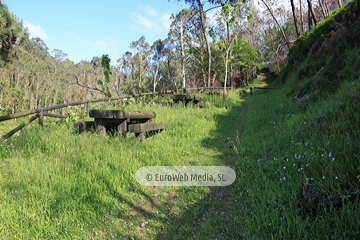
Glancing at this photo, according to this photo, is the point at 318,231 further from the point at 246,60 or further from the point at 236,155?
the point at 246,60

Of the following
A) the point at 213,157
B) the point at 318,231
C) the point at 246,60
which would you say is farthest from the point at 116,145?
the point at 246,60

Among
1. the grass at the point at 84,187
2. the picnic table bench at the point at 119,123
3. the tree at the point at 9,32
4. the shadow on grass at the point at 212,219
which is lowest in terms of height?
the shadow on grass at the point at 212,219

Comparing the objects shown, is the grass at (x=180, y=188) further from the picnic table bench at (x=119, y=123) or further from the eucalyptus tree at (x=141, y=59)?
the eucalyptus tree at (x=141, y=59)

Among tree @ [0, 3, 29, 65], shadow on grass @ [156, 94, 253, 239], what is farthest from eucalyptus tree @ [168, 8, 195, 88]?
shadow on grass @ [156, 94, 253, 239]

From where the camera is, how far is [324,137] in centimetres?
336

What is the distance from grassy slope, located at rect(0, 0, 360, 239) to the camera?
2.22 m

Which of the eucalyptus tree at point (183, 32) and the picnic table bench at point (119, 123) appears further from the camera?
the eucalyptus tree at point (183, 32)

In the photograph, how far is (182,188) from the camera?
10.9 feet

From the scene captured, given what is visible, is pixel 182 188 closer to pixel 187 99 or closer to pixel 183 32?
pixel 187 99

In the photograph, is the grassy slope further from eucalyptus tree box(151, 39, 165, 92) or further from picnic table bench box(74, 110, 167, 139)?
eucalyptus tree box(151, 39, 165, 92)

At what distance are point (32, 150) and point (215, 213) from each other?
3.93 metres

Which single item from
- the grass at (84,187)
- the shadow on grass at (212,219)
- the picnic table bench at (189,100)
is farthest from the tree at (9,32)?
the shadow on grass at (212,219)

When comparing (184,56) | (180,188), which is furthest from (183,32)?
(180,188)

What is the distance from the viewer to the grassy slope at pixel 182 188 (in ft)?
7.30
